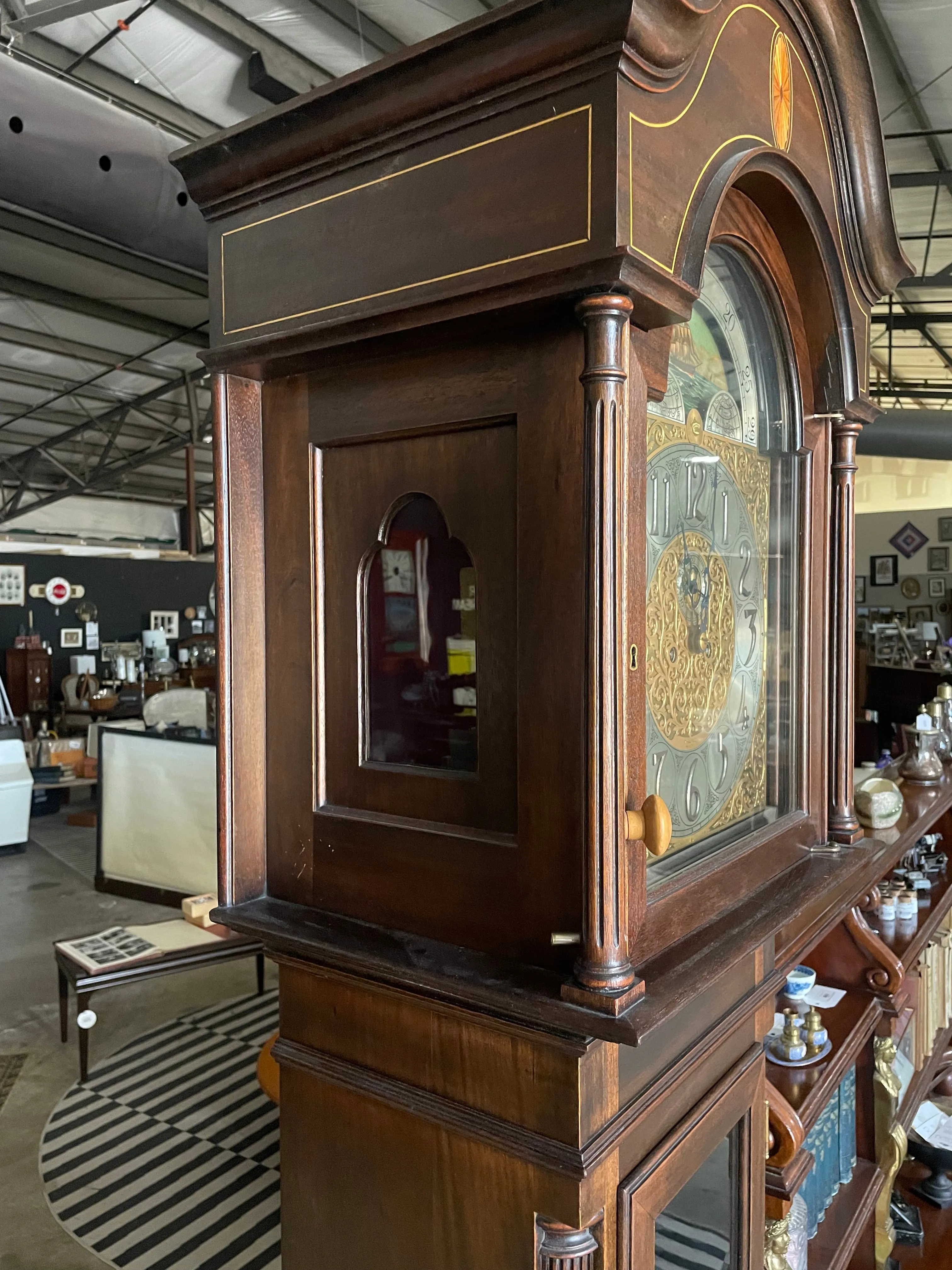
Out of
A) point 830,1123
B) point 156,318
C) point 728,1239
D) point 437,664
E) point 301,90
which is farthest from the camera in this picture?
point 156,318

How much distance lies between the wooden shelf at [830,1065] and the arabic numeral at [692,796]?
52 centimetres

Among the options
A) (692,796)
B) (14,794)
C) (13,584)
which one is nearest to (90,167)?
(692,796)

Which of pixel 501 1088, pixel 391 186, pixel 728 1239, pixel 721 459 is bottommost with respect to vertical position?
pixel 728 1239

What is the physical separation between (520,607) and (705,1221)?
2.44 ft

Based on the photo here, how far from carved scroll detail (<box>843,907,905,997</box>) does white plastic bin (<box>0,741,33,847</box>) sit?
6.17 metres

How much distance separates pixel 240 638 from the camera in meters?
1.07

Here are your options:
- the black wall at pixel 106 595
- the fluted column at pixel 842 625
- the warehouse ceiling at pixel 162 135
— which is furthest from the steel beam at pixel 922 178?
the black wall at pixel 106 595

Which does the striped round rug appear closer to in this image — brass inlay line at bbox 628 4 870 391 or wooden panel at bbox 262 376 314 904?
wooden panel at bbox 262 376 314 904

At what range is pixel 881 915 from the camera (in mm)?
2121

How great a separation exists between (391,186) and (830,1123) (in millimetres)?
1577

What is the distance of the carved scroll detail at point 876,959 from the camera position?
5.61 feet

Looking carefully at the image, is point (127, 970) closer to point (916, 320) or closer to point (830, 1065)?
point (830, 1065)

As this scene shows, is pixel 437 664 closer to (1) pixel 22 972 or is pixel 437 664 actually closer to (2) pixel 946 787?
(2) pixel 946 787

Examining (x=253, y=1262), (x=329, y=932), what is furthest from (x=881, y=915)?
(x=253, y=1262)
